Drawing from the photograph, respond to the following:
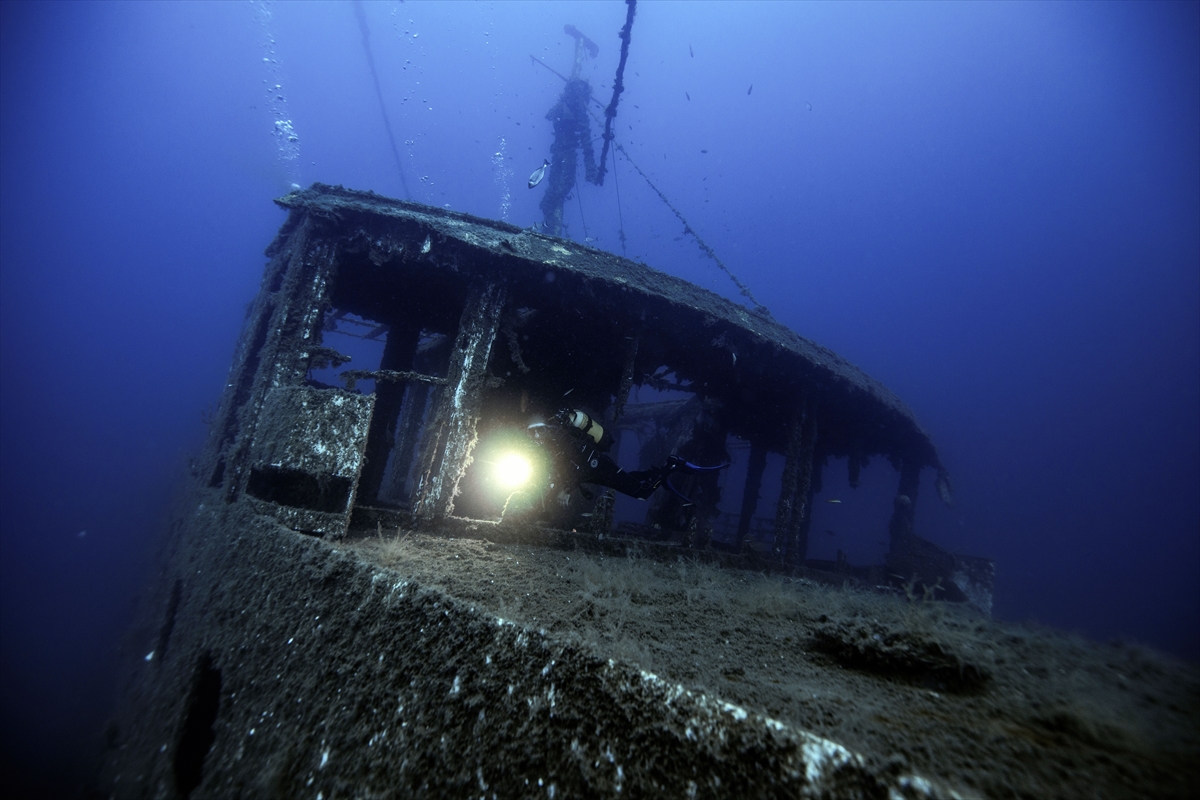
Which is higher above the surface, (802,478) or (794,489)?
(802,478)

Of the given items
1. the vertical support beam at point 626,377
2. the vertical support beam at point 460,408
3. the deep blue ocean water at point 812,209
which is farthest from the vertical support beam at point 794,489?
the deep blue ocean water at point 812,209

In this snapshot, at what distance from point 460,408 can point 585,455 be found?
1640 millimetres

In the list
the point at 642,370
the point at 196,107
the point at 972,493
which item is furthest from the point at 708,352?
the point at 196,107

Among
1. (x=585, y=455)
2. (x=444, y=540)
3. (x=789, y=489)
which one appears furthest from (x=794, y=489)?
(x=444, y=540)

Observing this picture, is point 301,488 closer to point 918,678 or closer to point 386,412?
point 918,678

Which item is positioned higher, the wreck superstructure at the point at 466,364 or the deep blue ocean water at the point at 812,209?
the deep blue ocean water at the point at 812,209

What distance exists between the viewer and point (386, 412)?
8.78m

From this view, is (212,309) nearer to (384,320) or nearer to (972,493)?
(384,320)

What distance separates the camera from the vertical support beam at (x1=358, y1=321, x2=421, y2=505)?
8188 mm

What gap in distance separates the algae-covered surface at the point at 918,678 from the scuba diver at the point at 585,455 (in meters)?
2.43

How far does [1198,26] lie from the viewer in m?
95.6

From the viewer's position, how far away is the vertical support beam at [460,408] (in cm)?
516

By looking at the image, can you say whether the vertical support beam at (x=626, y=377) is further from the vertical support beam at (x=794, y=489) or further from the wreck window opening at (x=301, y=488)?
the wreck window opening at (x=301, y=488)

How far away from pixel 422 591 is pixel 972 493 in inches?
5208
